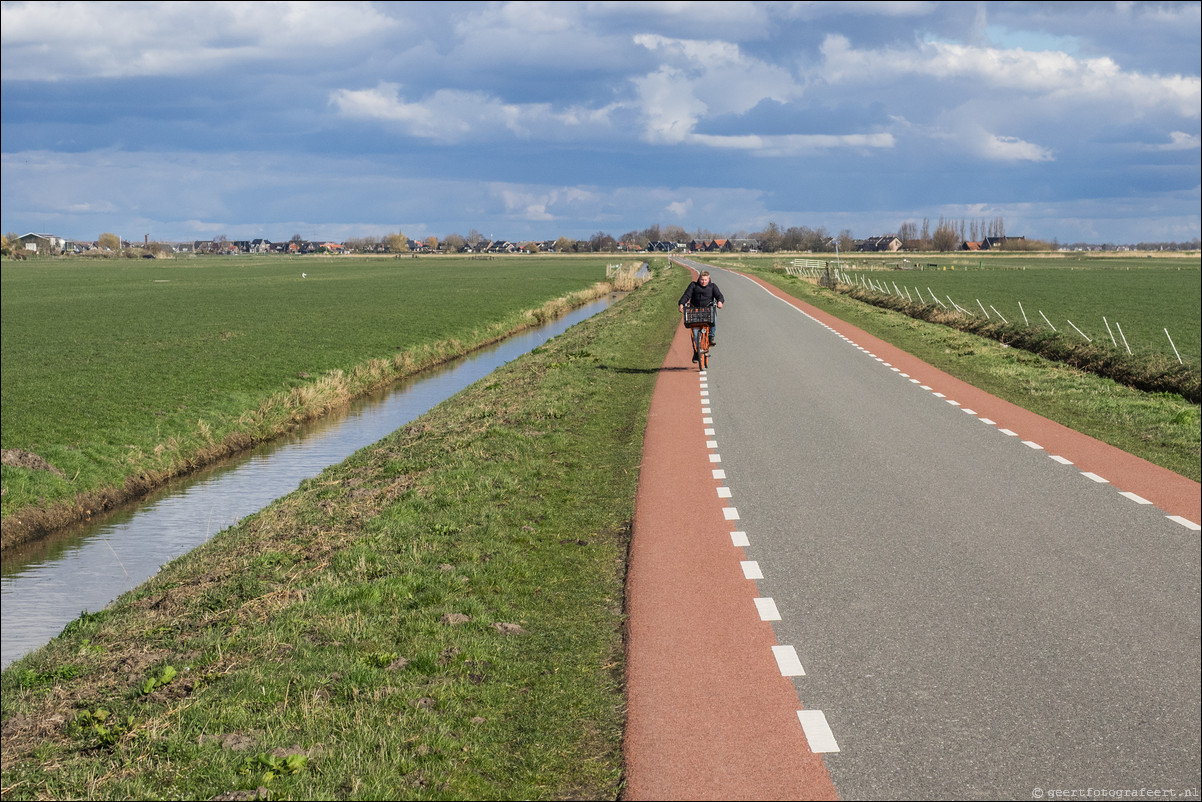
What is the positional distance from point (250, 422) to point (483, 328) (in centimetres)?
2331

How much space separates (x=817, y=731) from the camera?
5.64 m

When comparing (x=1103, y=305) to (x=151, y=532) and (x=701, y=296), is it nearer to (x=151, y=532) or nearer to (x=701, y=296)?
(x=701, y=296)

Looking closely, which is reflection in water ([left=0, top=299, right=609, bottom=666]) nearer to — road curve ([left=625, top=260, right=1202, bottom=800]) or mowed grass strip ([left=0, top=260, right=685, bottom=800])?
mowed grass strip ([left=0, top=260, right=685, bottom=800])

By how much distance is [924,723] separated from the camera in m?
5.66

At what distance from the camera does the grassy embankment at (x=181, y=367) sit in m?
19.2

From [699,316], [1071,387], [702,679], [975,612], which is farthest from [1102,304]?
[702,679]

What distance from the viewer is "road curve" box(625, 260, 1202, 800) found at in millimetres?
5277

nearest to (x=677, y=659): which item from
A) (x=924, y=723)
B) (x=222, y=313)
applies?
(x=924, y=723)

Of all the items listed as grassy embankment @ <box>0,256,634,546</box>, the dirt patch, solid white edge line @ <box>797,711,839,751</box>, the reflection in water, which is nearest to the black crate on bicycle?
the reflection in water

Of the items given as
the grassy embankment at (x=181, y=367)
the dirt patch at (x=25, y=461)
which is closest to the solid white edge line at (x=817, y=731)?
the grassy embankment at (x=181, y=367)

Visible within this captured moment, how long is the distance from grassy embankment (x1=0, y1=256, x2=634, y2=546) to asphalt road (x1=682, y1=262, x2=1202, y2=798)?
12610 millimetres

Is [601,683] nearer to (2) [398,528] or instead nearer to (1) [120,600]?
(2) [398,528]

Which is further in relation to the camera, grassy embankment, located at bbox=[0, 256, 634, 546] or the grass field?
the grass field

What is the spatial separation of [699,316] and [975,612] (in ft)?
52.5
